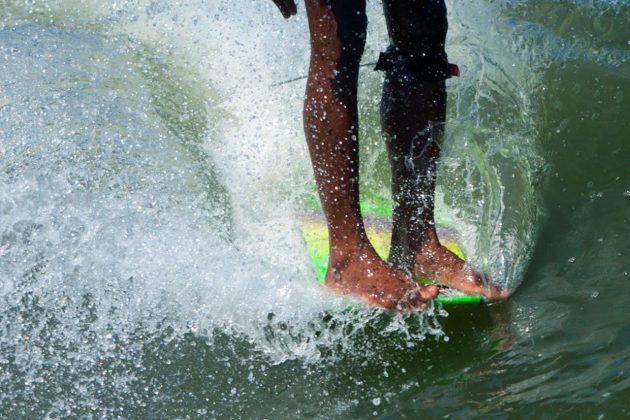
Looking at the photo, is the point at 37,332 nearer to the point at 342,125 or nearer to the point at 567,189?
the point at 342,125

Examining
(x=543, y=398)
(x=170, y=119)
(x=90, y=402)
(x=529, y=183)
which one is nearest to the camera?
(x=543, y=398)

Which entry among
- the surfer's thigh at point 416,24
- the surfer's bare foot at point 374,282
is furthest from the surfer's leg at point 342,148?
the surfer's thigh at point 416,24

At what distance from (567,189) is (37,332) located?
166 cm

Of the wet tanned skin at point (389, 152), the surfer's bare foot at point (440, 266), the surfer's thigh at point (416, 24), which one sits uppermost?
the surfer's thigh at point (416, 24)

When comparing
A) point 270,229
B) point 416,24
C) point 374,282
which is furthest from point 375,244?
point 416,24

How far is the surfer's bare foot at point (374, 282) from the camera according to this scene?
2420 mm

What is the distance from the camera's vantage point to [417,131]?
250cm

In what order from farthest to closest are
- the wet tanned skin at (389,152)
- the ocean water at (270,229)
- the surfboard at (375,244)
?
the surfboard at (375,244)
the wet tanned skin at (389,152)
the ocean water at (270,229)

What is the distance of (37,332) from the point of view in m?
2.60

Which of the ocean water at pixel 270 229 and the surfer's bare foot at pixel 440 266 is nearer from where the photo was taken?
the ocean water at pixel 270 229

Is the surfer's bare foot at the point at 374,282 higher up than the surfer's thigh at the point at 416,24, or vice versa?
the surfer's thigh at the point at 416,24

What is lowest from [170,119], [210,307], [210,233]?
[210,307]

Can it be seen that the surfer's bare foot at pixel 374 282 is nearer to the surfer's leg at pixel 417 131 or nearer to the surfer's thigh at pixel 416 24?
the surfer's leg at pixel 417 131

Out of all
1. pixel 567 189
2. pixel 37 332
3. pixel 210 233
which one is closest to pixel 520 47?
pixel 567 189
